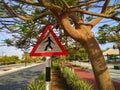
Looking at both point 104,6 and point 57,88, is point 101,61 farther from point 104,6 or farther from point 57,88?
point 57,88

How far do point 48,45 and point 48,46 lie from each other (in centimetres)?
2

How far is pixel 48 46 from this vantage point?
5457 millimetres

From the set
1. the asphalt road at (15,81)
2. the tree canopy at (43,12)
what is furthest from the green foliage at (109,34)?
the asphalt road at (15,81)

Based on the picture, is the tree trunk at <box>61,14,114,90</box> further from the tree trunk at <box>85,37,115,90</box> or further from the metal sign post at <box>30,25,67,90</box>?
the metal sign post at <box>30,25,67,90</box>

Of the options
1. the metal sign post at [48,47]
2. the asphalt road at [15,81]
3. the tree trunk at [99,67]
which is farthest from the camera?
the asphalt road at [15,81]

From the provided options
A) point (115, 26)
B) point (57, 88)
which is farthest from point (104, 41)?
point (57, 88)

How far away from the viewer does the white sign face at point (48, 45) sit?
5465 millimetres

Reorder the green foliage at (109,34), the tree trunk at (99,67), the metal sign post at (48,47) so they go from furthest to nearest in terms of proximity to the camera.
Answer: the green foliage at (109,34)
the tree trunk at (99,67)
the metal sign post at (48,47)

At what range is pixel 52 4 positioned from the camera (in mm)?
5387

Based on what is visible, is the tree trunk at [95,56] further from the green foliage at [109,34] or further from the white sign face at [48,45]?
the green foliage at [109,34]

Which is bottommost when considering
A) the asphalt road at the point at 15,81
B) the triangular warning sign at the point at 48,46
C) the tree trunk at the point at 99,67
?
the asphalt road at the point at 15,81

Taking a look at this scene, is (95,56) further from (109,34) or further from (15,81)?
(15,81)

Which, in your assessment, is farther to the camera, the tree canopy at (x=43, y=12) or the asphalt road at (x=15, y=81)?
the asphalt road at (x=15, y=81)

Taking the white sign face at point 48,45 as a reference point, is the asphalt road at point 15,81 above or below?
below
